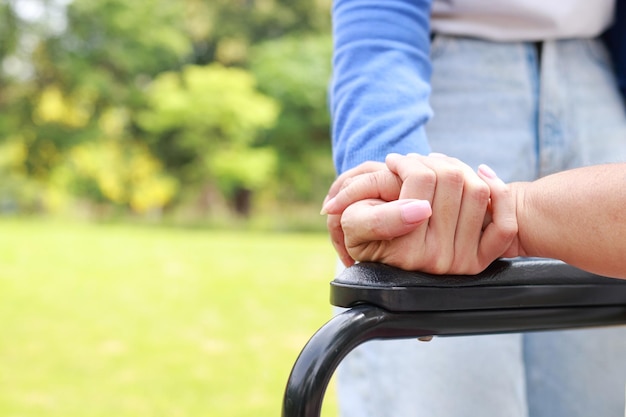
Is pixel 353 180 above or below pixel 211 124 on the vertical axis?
below

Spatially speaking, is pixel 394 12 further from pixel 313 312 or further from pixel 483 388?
pixel 313 312

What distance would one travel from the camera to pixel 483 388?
2.54 feet

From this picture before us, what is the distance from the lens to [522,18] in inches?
31.8

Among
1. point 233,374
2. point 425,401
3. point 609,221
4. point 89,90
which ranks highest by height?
point 89,90

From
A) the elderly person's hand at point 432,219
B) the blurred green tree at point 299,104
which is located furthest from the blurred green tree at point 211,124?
the elderly person's hand at point 432,219

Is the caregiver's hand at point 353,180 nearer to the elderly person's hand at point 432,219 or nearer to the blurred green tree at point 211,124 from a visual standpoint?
the elderly person's hand at point 432,219

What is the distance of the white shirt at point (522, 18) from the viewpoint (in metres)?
0.80

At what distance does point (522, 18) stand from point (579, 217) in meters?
0.35

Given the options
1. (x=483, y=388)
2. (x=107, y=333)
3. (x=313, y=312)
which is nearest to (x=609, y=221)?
(x=483, y=388)

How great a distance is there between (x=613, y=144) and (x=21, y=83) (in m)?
13.8

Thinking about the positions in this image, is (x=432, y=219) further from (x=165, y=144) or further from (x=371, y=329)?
(x=165, y=144)

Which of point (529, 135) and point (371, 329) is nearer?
point (371, 329)

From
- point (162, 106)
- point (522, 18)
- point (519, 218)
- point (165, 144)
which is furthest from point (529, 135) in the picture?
point (165, 144)

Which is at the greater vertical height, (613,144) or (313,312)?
(613,144)
